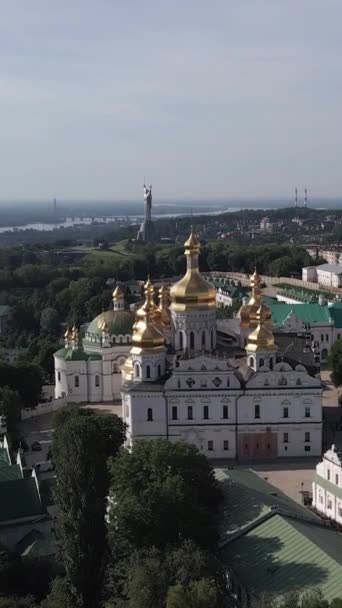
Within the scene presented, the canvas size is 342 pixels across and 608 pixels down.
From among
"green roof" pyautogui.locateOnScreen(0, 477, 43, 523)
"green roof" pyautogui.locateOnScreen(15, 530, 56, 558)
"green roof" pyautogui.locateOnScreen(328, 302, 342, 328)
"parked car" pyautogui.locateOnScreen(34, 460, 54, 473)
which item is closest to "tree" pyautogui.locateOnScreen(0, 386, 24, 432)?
"parked car" pyautogui.locateOnScreen(34, 460, 54, 473)

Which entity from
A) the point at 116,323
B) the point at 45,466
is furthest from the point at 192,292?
the point at 45,466

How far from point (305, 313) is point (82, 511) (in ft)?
115

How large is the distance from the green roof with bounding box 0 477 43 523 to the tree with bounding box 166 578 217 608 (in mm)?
8243

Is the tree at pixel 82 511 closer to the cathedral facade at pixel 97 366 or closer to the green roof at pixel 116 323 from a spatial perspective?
the cathedral facade at pixel 97 366

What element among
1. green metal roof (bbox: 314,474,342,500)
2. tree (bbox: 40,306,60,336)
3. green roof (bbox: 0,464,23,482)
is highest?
green roof (bbox: 0,464,23,482)

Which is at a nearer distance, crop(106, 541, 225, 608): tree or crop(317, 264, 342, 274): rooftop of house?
crop(106, 541, 225, 608): tree

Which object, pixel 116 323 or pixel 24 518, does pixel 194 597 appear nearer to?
pixel 24 518

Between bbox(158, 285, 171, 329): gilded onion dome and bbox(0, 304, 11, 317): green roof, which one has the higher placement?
bbox(158, 285, 171, 329): gilded onion dome

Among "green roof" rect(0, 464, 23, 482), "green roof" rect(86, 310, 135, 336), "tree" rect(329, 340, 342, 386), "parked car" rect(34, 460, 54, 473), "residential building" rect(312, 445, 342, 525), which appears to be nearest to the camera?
"residential building" rect(312, 445, 342, 525)

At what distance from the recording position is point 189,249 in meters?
36.2

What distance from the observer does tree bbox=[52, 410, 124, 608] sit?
2086 centimetres

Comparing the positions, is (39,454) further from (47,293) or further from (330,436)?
(47,293)

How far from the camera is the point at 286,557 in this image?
20125mm

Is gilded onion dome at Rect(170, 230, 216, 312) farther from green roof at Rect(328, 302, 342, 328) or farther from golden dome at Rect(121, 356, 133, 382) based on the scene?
green roof at Rect(328, 302, 342, 328)
